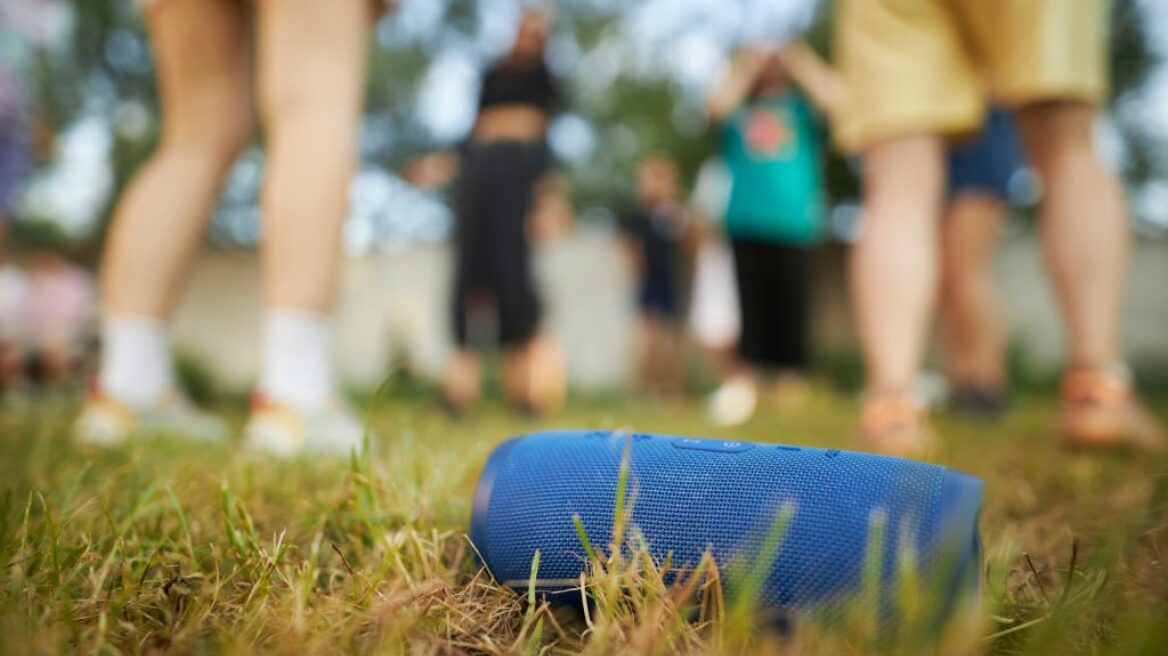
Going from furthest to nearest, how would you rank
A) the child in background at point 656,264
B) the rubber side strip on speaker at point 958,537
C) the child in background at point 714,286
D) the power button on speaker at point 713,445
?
the child in background at point 656,264 < the child in background at point 714,286 < the power button on speaker at point 713,445 < the rubber side strip on speaker at point 958,537

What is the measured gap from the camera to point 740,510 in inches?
25.0

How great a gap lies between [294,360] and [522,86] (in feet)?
7.29

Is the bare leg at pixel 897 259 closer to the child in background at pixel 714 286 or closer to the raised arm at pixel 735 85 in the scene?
the raised arm at pixel 735 85

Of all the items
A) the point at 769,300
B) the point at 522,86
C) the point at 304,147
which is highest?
the point at 522,86

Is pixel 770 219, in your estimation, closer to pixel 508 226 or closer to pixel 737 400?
pixel 737 400

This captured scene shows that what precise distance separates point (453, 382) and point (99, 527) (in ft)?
8.57

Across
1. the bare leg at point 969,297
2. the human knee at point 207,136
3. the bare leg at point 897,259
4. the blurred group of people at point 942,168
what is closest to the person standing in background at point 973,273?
the bare leg at point 969,297

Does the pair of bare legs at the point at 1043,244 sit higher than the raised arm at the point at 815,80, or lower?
lower

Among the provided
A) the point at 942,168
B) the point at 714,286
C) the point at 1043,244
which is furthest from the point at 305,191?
Result: the point at 714,286

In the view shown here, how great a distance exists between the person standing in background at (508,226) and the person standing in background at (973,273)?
5.75 feet

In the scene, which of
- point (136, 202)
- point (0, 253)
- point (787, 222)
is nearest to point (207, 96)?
point (136, 202)

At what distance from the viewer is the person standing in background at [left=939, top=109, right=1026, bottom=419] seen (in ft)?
10.6

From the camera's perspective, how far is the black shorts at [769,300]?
4391 millimetres

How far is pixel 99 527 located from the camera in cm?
82
